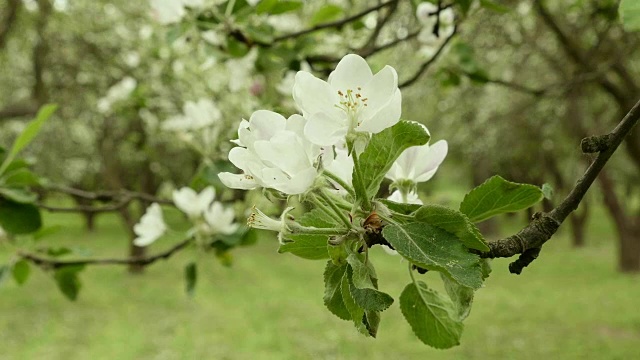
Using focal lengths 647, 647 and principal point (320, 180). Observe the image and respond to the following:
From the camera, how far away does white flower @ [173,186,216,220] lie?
1684 mm

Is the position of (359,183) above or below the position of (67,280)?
above

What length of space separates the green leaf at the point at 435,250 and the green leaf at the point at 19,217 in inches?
45.7

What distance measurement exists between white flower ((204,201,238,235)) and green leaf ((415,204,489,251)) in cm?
104

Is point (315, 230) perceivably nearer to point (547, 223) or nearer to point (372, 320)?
point (372, 320)

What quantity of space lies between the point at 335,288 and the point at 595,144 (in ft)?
1.01

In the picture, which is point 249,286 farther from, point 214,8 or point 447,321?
point 447,321

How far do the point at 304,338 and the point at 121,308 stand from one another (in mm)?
3132

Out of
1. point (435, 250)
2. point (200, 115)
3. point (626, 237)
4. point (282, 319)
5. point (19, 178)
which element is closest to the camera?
point (435, 250)

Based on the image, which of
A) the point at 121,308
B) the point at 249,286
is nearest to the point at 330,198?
the point at 121,308

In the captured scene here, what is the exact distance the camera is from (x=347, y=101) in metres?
0.64

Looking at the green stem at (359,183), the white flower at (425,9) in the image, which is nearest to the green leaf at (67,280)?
the white flower at (425,9)

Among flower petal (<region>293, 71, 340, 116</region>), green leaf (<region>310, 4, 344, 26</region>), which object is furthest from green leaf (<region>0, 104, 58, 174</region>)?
flower petal (<region>293, 71, 340, 116</region>)

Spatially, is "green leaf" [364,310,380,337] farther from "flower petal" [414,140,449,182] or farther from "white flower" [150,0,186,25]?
"white flower" [150,0,186,25]

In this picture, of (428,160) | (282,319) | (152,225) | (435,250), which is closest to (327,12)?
(152,225)
